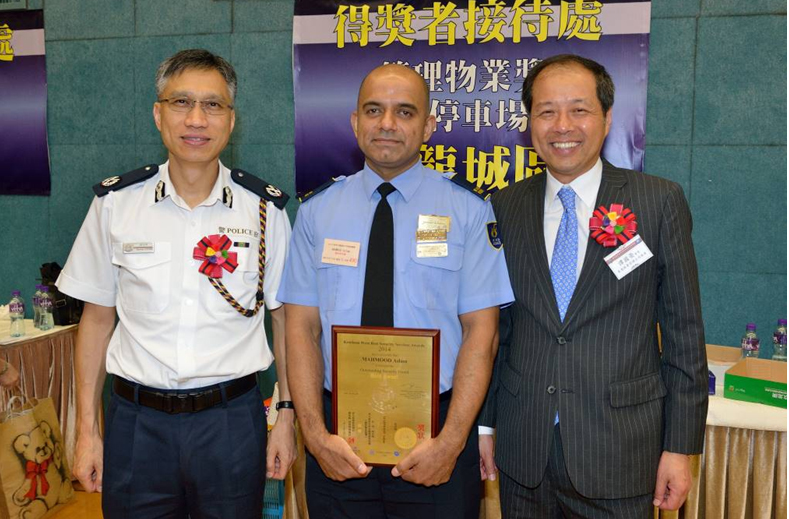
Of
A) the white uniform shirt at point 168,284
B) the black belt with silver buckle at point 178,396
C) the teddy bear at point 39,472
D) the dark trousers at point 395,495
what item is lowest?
the teddy bear at point 39,472

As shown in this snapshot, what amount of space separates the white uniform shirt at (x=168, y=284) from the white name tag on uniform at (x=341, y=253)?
0.24m

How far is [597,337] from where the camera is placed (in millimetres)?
1602

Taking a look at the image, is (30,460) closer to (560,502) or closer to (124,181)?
(124,181)

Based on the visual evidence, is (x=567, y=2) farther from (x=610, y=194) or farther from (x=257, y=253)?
(x=257, y=253)

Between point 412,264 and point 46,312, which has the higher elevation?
point 412,264

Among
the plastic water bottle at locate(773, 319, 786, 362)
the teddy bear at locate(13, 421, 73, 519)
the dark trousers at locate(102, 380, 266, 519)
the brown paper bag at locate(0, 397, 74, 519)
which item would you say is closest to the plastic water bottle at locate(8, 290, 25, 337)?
the brown paper bag at locate(0, 397, 74, 519)

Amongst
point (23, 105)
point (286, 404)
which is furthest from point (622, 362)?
point (23, 105)

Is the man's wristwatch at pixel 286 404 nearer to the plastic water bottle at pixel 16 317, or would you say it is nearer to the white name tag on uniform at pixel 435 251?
the white name tag on uniform at pixel 435 251

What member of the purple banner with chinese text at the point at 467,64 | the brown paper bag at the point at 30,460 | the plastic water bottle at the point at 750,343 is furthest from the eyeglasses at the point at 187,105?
the plastic water bottle at the point at 750,343

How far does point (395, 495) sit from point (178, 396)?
2.10ft

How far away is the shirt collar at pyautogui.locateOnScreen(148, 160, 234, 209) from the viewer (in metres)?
1.78

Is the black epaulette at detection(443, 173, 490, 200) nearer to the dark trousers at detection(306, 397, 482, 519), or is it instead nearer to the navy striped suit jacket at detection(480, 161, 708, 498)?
the navy striped suit jacket at detection(480, 161, 708, 498)

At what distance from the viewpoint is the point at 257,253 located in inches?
71.8

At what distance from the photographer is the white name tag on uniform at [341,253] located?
5.57 feet
